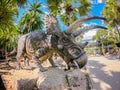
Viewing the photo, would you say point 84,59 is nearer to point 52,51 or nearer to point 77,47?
point 77,47

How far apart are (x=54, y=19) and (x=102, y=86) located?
160 centimetres

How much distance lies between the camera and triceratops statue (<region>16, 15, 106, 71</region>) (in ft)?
14.7

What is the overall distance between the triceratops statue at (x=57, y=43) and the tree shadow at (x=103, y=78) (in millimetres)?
751

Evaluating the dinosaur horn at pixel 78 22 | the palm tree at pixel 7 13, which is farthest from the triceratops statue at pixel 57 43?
the palm tree at pixel 7 13

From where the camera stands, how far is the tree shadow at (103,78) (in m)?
5.04

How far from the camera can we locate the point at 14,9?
398 cm

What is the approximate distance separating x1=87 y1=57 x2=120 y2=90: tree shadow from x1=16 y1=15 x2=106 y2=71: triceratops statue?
75 cm

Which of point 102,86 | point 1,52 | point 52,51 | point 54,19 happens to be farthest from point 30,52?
point 1,52

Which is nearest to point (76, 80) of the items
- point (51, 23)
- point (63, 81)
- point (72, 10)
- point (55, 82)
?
point (63, 81)

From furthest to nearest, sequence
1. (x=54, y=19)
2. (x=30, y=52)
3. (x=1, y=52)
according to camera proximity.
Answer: (x=1, y=52)
(x=30, y=52)
(x=54, y=19)

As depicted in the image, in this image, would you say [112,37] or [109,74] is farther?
[112,37]

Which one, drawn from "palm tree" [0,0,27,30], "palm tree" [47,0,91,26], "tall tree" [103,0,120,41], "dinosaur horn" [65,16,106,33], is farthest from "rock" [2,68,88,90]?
"tall tree" [103,0,120,41]

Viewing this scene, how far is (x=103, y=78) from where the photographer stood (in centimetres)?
527

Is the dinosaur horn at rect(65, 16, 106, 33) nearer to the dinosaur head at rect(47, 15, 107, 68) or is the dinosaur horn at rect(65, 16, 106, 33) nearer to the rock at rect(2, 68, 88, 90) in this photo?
the dinosaur head at rect(47, 15, 107, 68)
